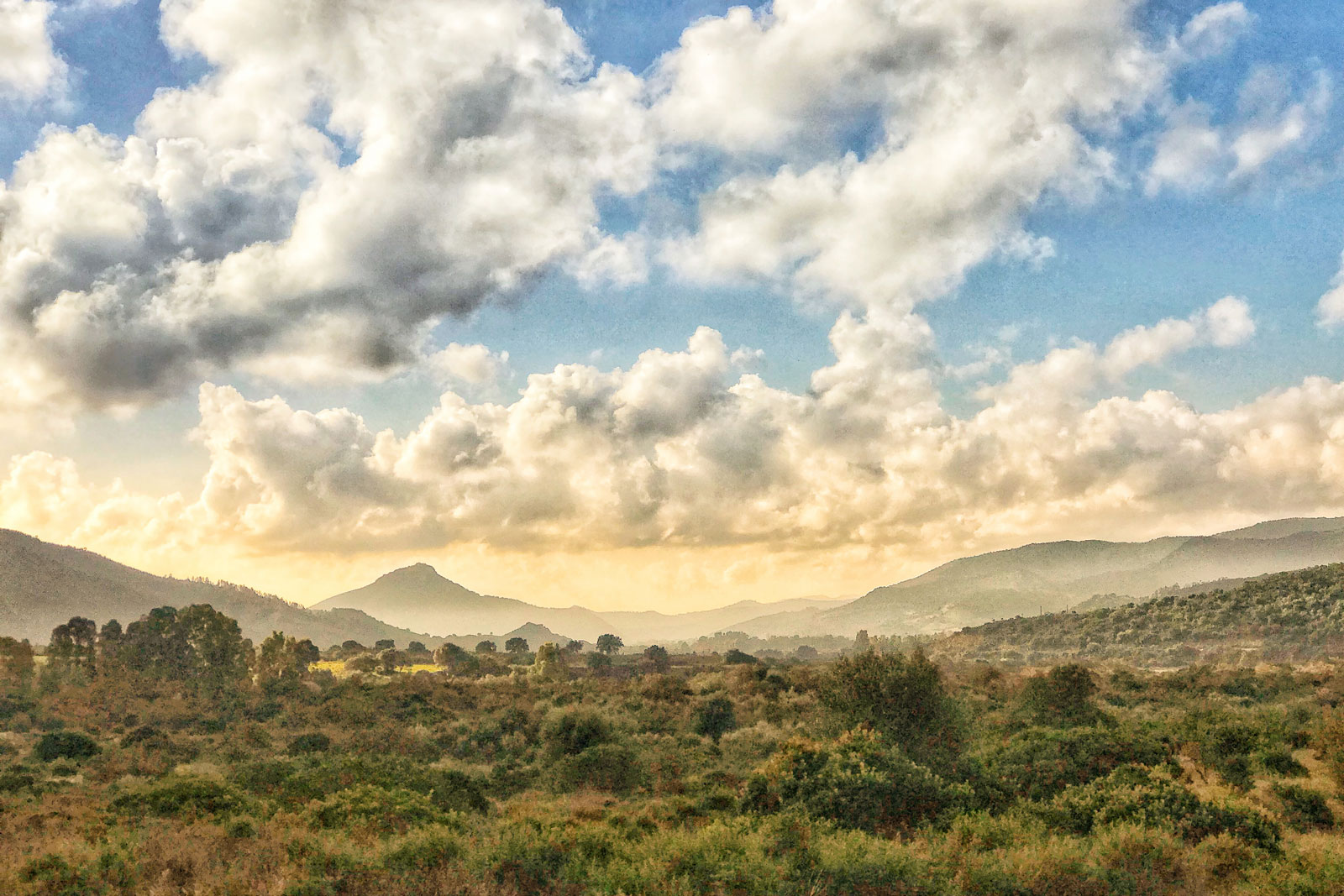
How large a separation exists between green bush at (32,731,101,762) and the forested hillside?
394ft

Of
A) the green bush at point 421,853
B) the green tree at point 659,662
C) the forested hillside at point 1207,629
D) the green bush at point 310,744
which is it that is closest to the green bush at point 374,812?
the green bush at point 421,853

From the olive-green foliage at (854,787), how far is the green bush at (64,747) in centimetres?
4399

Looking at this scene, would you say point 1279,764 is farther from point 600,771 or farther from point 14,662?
point 14,662

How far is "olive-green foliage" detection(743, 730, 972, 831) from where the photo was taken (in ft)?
72.0

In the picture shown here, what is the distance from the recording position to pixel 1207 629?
440 feet

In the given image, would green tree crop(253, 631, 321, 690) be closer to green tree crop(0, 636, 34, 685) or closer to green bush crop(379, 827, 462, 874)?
green tree crop(0, 636, 34, 685)

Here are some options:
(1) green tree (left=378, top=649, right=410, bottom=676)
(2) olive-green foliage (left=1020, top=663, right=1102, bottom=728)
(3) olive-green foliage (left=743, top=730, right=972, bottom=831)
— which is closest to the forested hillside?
(2) olive-green foliage (left=1020, top=663, right=1102, bottom=728)

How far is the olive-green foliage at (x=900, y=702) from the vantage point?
34062mm

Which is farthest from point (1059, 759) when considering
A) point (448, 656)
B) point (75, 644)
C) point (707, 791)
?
point (448, 656)

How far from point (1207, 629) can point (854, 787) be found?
141 meters

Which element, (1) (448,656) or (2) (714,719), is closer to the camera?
(2) (714,719)

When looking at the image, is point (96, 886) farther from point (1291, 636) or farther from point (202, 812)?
point (1291, 636)

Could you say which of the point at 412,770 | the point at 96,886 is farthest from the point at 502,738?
the point at 96,886

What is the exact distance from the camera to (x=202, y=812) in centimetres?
2383
